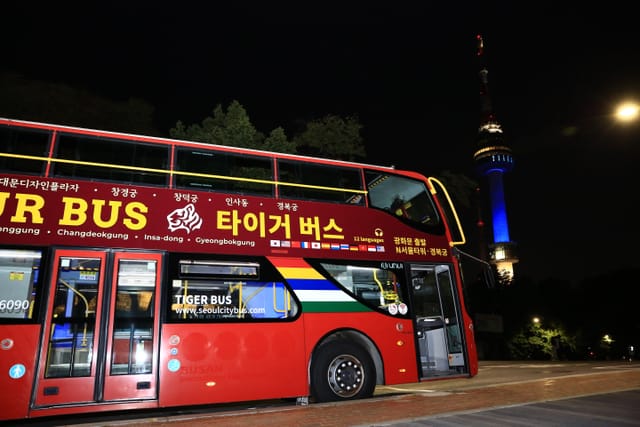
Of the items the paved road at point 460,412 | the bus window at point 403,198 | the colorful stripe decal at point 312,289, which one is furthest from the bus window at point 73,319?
the bus window at point 403,198

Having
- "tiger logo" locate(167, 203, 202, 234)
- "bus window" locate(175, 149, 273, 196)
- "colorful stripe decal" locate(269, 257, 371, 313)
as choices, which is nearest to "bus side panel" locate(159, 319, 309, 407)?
"colorful stripe decal" locate(269, 257, 371, 313)

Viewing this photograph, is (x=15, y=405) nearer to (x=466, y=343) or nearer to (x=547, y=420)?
(x=547, y=420)

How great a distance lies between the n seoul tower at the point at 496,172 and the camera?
3501 inches

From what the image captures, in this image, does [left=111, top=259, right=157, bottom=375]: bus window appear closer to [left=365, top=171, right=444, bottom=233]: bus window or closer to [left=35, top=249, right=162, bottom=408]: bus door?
[left=35, top=249, right=162, bottom=408]: bus door

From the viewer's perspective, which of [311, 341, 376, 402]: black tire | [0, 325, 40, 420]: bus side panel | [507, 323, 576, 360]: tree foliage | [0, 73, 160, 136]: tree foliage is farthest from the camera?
[507, 323, 576, 360]: tree foliage

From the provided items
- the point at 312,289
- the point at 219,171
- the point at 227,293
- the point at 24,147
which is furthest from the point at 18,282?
the point at 312,289

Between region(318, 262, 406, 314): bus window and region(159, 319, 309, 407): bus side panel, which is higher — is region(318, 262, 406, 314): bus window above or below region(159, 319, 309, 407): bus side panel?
above

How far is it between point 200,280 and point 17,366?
240 centimetres

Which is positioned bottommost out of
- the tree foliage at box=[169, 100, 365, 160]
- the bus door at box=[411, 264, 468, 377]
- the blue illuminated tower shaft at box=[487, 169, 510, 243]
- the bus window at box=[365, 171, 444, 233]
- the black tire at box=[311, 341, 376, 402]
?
the black tire at box=[311, 341, 376, 402]

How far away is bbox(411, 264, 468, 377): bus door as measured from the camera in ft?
26.1

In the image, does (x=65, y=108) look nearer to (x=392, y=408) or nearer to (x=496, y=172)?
(x=392, y=408)

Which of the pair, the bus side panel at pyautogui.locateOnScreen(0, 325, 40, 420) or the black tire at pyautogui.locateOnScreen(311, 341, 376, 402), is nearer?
the bus side panel at pyautogui.locateOnScreen(0, 325, 40, 420)

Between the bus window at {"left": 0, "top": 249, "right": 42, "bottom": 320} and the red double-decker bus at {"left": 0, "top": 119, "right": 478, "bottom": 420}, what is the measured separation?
0.06 ft

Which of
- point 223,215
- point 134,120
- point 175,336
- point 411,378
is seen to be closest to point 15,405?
point 175,336
